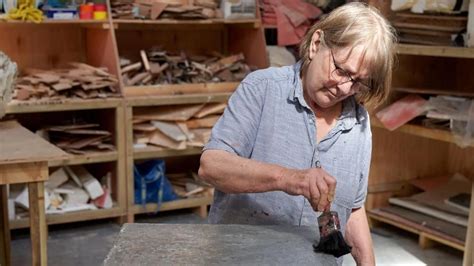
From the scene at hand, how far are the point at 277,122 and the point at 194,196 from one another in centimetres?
221

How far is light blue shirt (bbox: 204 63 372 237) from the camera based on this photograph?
1.52m

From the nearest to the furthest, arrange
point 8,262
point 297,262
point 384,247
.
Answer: point 297,262, point 8,262, point 384,247

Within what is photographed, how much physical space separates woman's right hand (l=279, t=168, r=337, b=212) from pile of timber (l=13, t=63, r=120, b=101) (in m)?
2.17

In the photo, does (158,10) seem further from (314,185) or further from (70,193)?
(314,185)

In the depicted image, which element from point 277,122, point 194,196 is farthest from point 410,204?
point 277,122

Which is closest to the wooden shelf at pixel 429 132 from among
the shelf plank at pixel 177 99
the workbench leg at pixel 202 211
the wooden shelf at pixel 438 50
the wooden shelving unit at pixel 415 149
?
the wooden shelving unit at pixel 415 149

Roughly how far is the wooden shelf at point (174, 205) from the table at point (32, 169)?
1.22 meters

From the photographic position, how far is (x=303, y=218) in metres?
1.54

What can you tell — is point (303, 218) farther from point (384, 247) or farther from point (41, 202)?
point (384, 247)

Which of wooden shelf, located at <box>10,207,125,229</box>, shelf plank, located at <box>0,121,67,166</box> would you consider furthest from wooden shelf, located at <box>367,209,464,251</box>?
shelf plank, located at <box>0,121,67,166</box>

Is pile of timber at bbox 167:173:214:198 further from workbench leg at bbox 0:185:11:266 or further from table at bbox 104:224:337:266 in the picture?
table at bbox 104:224:337:266

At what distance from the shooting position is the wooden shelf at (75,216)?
3225 millimetres

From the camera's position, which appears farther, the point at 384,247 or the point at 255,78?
the point at 384,247

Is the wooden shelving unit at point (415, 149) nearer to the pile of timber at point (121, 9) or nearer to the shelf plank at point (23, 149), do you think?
the pile of timber at point (121, 9)
